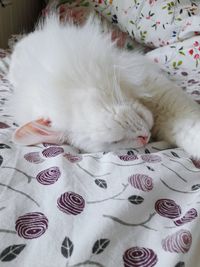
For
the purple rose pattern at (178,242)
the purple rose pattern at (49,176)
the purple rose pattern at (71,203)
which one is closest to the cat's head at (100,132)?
the purple rose pattern at (49,176)

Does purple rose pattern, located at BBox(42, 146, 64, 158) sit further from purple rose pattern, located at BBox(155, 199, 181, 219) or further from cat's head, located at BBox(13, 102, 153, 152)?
purple rose pattern, located at BBox(155, 199, 181, 219)

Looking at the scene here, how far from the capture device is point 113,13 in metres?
1.68

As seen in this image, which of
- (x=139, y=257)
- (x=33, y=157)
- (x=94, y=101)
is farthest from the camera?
(x=94, y=101)

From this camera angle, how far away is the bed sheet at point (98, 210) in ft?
1.59

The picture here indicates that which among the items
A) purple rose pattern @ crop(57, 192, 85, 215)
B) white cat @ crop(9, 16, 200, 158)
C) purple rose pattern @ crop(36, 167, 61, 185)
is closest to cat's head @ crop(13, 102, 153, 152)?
white cat @ crop(9, 16, 200, 158)

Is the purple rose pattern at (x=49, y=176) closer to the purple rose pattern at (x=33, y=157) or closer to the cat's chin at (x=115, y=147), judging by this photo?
the purple rose pattern at (x=33, y=157)

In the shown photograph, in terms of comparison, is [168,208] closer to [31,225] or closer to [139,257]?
[139,257]

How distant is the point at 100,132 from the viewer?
0.84 m

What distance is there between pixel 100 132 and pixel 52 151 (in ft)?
0.44

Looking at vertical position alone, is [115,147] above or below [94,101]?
below

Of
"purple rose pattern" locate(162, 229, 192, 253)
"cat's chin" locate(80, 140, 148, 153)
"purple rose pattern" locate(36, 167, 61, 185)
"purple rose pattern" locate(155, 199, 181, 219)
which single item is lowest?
"cat's chin" locate(80, 140, 148, 153)

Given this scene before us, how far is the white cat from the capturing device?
859 mm

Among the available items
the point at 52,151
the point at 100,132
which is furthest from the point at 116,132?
the point at 52,151

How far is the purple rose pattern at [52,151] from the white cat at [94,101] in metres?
0.06
